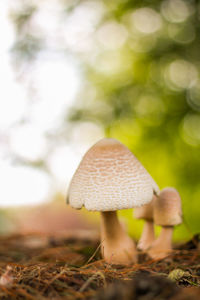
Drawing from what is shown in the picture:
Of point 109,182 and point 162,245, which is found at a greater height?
point 109,182

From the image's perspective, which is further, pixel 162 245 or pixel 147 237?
pixel 147 237

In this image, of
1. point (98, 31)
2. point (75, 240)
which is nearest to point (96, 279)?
point (75, 240)

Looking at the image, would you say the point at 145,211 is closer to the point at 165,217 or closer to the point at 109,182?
the point at 165,217

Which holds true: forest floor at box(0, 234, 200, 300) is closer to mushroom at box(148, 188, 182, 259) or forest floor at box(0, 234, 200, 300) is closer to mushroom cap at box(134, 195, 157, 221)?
mushroom at box(148, 188, 182, 259)

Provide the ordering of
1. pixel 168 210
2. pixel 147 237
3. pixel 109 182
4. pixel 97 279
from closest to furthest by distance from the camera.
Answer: pixel 97 279 → pixel 109 182 → pixel 168 210 → pixel 147 237

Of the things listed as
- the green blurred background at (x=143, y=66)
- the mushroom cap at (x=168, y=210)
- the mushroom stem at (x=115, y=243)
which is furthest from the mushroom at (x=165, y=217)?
the green blurred background at (x=143, y=66)

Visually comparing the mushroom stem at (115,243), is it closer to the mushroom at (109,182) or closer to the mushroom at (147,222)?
the mushroom at (109,182)

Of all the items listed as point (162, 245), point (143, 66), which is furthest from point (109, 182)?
point (143, 66)
